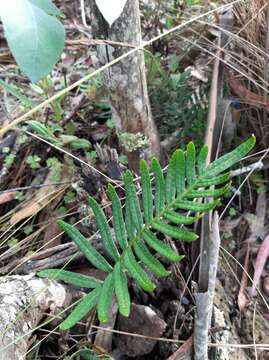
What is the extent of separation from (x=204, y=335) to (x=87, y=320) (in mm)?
241

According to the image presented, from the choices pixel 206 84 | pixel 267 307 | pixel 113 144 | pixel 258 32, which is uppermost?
pixel 258 32

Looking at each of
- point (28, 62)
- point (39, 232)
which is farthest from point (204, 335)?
point (28, 62)

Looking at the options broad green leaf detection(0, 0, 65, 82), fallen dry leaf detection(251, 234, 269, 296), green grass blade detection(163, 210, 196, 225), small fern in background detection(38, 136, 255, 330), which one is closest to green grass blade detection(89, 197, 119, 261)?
small fern in background detection(38, 136, 255, 330)

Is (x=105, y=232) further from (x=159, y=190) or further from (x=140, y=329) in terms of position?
(x=140, y=329)

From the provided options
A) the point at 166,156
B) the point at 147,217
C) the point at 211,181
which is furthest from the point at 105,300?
the point at 166,156

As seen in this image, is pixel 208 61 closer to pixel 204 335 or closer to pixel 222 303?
pixel 222 303

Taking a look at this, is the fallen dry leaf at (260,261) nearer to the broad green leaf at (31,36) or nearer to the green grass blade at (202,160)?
the green grass blade at (202,160)

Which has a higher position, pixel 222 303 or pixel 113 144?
pixel 113 144

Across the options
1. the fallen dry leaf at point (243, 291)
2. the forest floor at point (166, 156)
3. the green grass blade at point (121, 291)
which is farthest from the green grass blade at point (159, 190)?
the fallen dry leaf at point (243, 291)

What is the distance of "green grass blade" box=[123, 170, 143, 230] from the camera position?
0.79 metres

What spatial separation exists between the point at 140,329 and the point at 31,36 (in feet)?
2.04

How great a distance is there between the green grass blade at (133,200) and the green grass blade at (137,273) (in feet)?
0.18

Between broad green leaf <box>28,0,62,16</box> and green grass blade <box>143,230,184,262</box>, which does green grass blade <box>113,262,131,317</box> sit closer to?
green grass blade <box>143,230,184,262</box>

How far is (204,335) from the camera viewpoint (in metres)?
0.88
